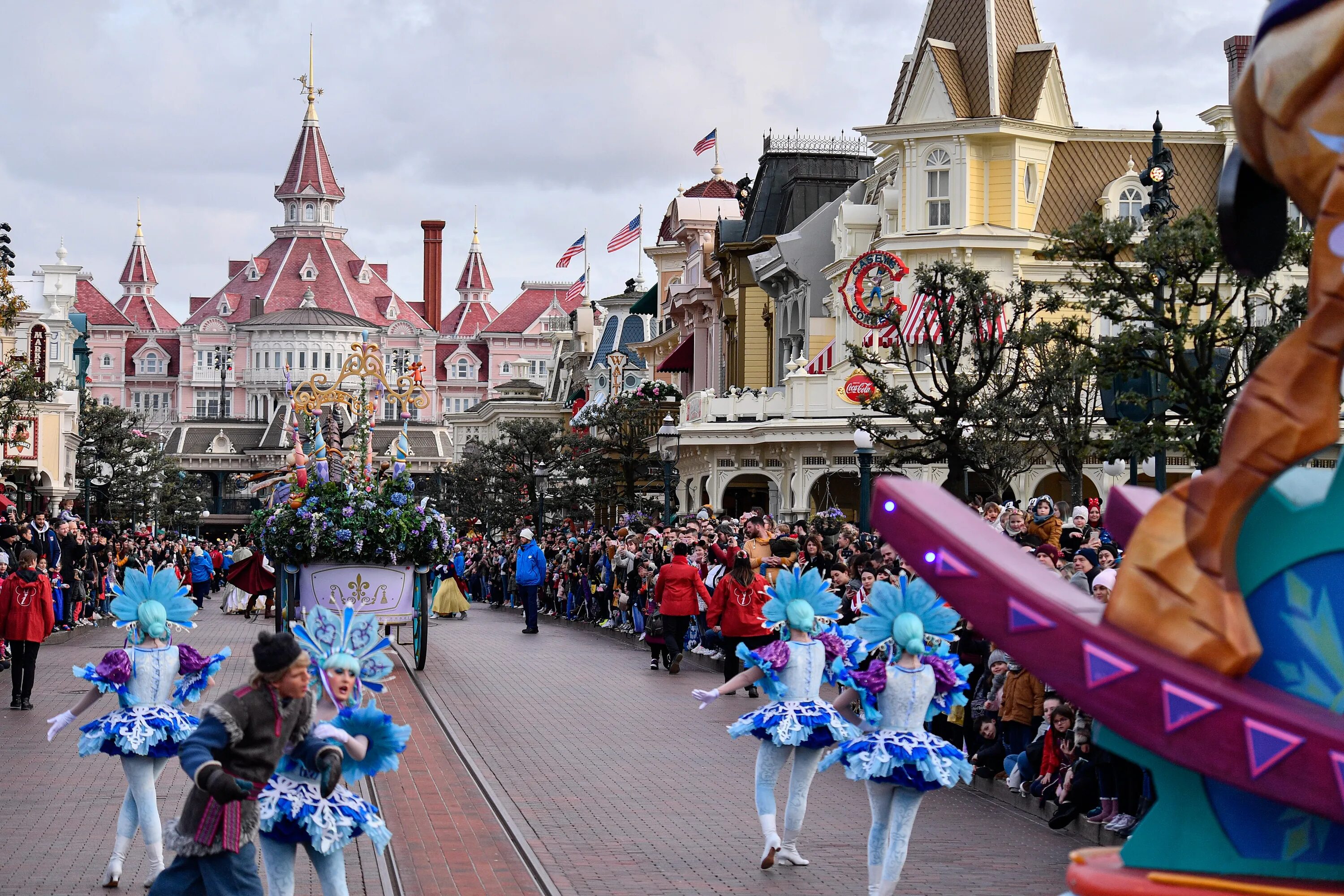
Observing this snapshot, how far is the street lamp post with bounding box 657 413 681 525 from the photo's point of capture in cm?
3578

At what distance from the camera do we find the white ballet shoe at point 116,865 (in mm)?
9008

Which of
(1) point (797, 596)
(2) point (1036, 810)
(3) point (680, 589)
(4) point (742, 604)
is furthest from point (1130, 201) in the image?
→ (1) point (797, 596)

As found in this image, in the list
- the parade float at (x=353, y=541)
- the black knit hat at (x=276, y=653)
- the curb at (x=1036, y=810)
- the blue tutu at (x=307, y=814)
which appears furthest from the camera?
the parade float at (x=353, y=541)

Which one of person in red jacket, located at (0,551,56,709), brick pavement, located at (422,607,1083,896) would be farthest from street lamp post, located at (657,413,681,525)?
person in red jacket, located at (0,551,56,709)

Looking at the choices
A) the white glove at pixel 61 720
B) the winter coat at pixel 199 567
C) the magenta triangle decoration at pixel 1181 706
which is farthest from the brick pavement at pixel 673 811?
the winter coat at pixel 199 567

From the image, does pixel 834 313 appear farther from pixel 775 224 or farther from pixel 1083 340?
pixel 1083 340

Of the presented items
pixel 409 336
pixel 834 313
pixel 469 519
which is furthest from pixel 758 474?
pixel 409 336

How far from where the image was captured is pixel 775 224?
4506 centimetres

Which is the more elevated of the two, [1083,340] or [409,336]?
[409,336]

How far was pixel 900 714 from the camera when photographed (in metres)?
8.76

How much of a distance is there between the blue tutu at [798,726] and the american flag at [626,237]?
42702 mm

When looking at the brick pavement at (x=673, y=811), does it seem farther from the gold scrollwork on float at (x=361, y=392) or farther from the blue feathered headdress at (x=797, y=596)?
the gold scrollwork on float at (x=361, y=392)

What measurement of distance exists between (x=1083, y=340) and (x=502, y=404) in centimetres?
8154

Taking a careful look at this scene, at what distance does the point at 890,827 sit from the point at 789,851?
1328 mm
